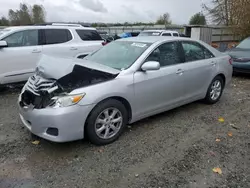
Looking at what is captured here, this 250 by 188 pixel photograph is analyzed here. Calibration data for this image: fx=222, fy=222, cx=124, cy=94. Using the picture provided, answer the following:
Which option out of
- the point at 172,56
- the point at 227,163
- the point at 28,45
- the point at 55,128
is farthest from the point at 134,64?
the point at 28,45

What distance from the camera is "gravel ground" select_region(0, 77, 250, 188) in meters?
2.54

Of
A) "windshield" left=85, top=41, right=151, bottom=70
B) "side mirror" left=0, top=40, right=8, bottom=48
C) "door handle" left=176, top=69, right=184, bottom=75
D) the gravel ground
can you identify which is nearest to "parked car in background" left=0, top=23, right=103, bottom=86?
"side mirror" left=0, top=40, right=8, bottom=48

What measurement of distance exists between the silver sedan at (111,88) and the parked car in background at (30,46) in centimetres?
191

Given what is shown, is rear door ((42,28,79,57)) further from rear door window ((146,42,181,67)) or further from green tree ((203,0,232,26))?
green tree ((203,0,232,26))

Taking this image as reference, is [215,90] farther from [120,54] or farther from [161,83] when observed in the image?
[120,54]

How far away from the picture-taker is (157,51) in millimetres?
3781

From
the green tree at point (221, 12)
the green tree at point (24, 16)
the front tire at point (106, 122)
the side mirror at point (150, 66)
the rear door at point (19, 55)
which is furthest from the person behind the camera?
the green tree at point (24, 16)

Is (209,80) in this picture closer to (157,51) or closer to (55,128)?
(157,51)

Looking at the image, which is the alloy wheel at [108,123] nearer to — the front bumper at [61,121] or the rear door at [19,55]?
the front bumper at [61,121]

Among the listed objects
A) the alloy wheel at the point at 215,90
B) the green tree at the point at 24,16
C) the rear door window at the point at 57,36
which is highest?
the green tree at the point at 24,16

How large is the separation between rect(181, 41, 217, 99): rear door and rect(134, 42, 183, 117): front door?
0.65ft

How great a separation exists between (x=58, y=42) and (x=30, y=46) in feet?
2.68

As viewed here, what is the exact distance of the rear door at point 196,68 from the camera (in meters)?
4.20

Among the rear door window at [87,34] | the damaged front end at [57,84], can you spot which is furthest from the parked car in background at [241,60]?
the damaged front end at [57,84]
